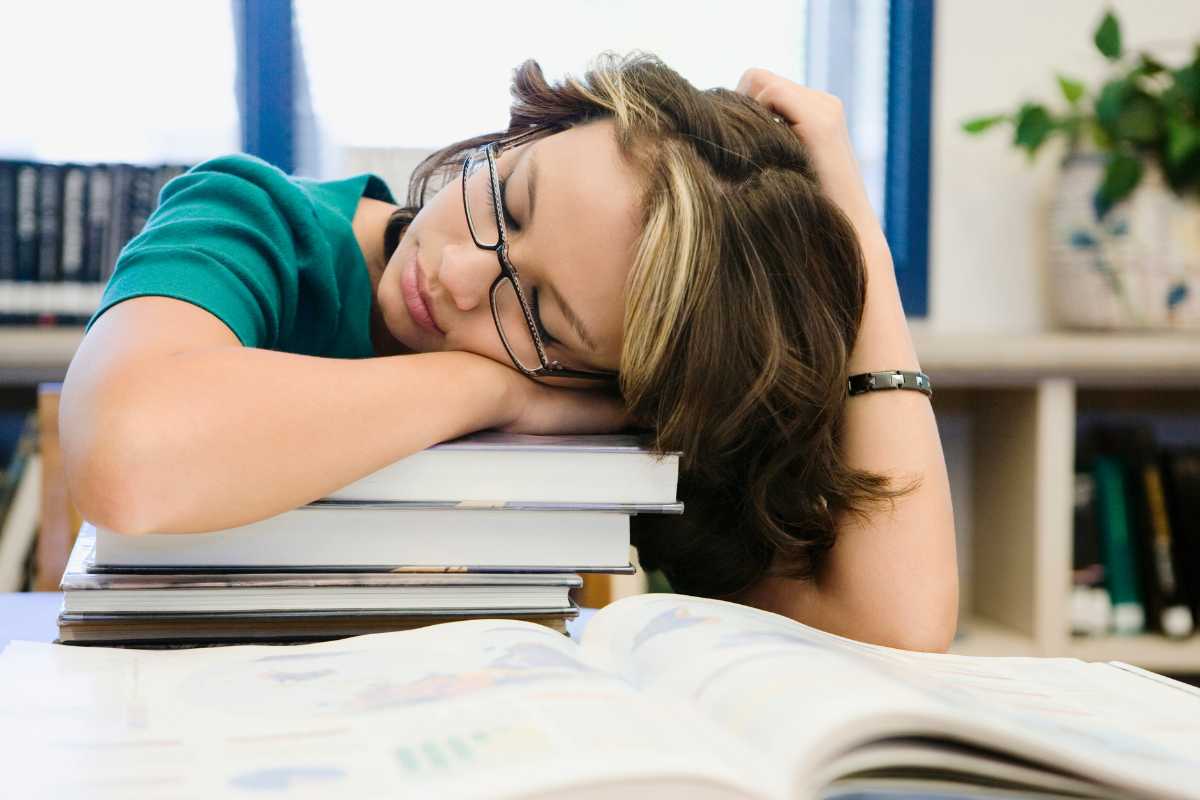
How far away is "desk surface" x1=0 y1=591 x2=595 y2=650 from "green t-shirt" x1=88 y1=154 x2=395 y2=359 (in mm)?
175

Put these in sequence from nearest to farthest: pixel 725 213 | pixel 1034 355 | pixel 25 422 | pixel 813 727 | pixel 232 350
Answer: pixel 813 727 < pixel 232 350 < pixel 725 213 < pixel 1034 355 < pixel 25 422

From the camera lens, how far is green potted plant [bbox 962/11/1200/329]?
170 cm

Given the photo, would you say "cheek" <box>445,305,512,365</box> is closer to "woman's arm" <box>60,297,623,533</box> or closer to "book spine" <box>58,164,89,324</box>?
"woman's arm" <box>60,297,623,533</box>

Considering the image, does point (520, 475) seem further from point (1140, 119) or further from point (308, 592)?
point (1140, 119)

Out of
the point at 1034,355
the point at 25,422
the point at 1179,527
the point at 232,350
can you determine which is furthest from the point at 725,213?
the point at 25,422

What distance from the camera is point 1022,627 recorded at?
5.41ft

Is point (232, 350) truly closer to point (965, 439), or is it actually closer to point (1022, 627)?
point (1022, 627)

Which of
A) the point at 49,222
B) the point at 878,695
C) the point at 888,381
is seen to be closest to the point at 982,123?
the point at 888,381

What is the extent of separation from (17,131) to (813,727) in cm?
210

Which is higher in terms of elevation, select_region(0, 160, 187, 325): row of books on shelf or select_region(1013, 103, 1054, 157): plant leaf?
select_region(1013, 103, 1054, 157): plant leaf

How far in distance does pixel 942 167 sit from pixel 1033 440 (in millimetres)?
718

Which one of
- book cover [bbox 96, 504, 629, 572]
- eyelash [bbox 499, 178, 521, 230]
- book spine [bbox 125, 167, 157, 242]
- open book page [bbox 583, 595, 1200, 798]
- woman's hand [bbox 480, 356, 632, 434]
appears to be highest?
book spine [bbox 125, 167, 157, 242]

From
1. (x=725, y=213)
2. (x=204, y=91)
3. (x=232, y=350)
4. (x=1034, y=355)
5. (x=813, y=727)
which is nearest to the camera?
(x=813, y=727)

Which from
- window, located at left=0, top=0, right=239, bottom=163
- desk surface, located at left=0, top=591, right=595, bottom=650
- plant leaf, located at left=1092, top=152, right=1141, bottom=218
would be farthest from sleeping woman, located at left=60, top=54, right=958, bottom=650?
window, located at left=0, top=0, right=239, bottom=163
